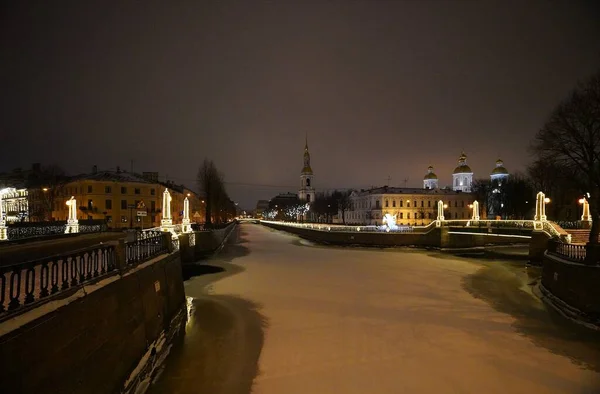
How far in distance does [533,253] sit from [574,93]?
1351 cm

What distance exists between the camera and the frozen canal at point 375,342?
1074 centimetres

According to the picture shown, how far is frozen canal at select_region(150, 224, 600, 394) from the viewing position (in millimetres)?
10742

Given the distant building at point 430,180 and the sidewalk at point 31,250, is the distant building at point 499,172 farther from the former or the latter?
the sidewalk at point 31,250

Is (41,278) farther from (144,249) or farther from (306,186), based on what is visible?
(306,186)

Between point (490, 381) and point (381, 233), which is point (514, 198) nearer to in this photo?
point (381, 233)

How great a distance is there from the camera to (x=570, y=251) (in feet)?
66.3

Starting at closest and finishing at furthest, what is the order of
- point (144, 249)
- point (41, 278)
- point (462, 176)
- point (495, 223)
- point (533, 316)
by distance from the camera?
1. point (41, 278)
2. point (144, 249)
3. point (533, 316)
4. point (495, 223)
5. point (462, 176)

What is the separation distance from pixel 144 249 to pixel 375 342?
857cm

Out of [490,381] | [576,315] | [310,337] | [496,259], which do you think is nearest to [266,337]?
[310,337]

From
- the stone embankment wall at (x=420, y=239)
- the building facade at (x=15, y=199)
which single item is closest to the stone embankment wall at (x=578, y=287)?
the stone embankment wall at (x=420, y=239)

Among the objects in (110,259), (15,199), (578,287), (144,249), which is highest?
(15,199)

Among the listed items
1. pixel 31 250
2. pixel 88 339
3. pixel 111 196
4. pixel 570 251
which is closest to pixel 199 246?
pixel 31 250

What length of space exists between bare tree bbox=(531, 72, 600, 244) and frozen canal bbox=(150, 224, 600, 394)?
15227 millimetres

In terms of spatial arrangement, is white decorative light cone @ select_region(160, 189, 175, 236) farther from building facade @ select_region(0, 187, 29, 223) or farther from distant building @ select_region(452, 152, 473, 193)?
distant building @ select_region(452, 152, 473, 193)
